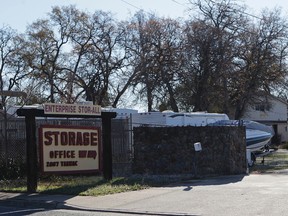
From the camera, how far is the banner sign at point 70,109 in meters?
16.0

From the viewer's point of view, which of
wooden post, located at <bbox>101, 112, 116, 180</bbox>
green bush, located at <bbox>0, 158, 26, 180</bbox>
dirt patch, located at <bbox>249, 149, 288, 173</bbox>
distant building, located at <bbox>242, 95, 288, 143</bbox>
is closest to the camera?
wooden post, located at <bbox>101, 112, 116, 180</bbox>

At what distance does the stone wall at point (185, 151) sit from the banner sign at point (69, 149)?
3.85m

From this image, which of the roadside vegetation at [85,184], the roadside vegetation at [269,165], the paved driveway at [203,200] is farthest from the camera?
the roadside vegetation at [269,165]

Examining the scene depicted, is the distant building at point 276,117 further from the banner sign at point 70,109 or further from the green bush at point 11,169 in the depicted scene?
the banner sign at point 70,109

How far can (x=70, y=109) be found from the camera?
16.7m

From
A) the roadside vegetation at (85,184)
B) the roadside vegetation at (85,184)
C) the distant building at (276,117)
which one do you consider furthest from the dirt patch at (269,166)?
the distant building at (276,117)

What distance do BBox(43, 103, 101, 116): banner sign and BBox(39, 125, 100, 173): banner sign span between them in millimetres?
732

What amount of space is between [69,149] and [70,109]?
4.88 feet

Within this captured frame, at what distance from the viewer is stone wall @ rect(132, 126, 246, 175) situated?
21250 mm

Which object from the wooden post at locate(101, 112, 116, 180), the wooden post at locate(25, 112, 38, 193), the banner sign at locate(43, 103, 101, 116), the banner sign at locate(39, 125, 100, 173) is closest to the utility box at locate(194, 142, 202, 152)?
the wooden post at locate(101, 112, 116, 180)

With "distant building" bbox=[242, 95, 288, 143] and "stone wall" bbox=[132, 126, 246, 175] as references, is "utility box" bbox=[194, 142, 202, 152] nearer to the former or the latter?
"stone wall" bbox=[132, 126, 246, 175]

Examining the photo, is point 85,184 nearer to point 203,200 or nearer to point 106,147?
point 106,147

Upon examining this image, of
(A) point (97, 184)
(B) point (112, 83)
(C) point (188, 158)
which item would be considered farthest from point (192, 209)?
(B) point (112, 83)

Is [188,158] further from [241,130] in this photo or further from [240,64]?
[240,64]
